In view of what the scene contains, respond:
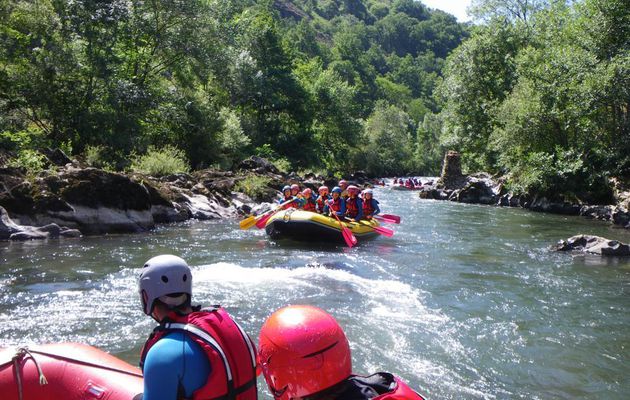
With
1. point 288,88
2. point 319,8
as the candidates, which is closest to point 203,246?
point 288,88

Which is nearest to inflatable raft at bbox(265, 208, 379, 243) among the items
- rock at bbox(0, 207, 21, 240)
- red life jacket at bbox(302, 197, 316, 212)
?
red life jacket at bbox(302, 197, 316, 212)

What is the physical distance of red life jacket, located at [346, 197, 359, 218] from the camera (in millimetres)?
12867

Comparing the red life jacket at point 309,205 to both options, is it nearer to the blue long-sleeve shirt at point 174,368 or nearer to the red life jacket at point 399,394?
the blue long-sleeve shirt at point 174,368

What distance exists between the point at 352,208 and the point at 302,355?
11.2 meters

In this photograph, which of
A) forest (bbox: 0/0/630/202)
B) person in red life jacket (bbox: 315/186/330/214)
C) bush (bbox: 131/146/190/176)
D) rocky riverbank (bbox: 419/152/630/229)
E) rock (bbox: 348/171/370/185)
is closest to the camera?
person in red life jacket (bbox: 315/186/330/214)

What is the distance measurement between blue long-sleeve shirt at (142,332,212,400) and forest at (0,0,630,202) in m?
11.8

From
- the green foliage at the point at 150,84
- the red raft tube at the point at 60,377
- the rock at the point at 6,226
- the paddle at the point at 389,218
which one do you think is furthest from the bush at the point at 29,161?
the red raft tube at the point at 60,377

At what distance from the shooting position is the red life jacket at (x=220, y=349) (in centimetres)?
202

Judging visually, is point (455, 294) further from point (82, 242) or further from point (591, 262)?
point (82, 242)

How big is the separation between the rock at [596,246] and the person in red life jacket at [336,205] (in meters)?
4.71

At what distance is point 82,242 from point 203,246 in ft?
7.67

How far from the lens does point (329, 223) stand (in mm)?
11328

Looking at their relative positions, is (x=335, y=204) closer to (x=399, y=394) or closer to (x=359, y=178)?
(x=399, y=394)

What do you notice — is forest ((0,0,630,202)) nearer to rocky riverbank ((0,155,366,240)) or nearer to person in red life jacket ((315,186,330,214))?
rocky riverbank ((0,155,366,240))
